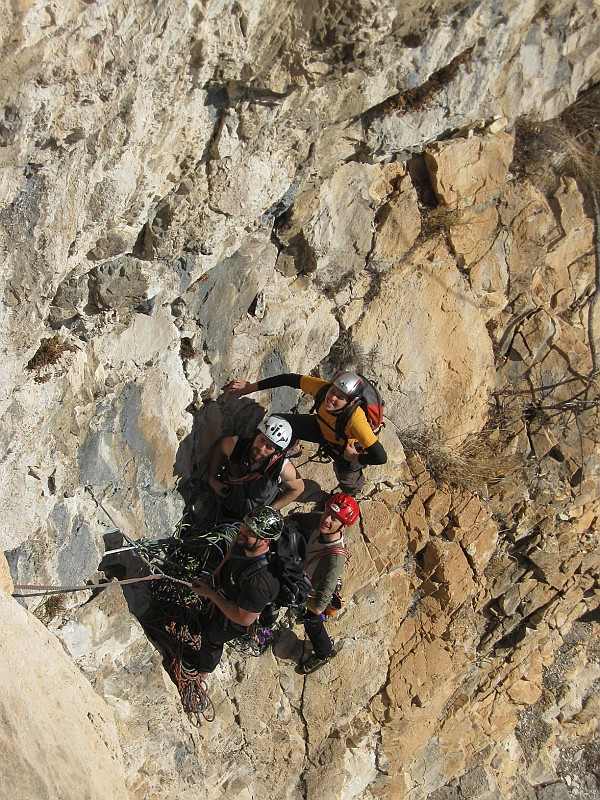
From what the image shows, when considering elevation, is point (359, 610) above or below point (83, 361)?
below

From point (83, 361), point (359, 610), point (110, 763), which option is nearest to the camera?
point (110, 763)

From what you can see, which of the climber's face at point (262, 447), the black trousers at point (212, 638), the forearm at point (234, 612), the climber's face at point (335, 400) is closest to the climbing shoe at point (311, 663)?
the black trousers at point (212, 638)

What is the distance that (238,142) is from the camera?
480 centimetres

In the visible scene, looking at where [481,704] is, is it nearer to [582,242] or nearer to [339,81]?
[582,242]

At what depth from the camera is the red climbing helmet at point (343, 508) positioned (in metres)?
5.91

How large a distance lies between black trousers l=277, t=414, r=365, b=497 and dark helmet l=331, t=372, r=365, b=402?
0.56 metres

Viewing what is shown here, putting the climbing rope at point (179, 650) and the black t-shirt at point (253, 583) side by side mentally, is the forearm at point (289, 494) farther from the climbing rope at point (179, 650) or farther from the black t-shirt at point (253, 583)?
the climbing rope at point (179, 650)

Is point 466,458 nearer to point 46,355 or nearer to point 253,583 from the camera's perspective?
point 253,583

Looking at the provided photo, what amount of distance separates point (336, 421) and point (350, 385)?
35cm

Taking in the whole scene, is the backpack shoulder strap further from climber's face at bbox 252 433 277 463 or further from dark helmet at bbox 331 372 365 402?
dark helmet at bbox 331 372 365 402

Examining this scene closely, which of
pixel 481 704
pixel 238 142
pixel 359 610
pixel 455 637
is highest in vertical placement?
pixel 238 142

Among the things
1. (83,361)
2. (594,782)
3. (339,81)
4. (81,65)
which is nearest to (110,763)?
(83,361)

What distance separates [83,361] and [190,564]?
2.03 metres

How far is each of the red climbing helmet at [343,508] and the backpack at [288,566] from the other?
2.39 ft
